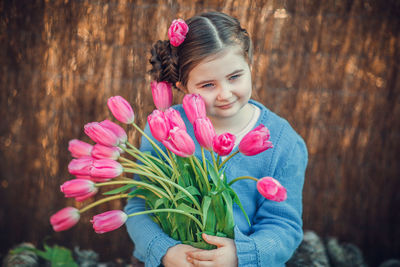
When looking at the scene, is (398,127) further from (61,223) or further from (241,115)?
(61,223)

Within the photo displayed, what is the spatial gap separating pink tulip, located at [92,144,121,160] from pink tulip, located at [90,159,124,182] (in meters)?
0.03

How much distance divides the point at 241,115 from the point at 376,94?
772 millimetres

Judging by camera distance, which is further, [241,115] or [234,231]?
[241,115]

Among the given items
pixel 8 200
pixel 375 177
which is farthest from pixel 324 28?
pixel 8 200

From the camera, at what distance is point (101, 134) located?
25.5 inches

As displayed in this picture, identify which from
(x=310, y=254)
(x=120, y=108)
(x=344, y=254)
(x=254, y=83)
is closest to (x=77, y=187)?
(x=120, y=108)

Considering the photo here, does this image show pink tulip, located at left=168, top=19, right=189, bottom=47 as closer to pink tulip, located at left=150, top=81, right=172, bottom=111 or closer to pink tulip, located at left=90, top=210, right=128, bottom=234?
pink tulip, located at left=150, top=81, right=172, bottom=111

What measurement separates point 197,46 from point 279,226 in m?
0.53

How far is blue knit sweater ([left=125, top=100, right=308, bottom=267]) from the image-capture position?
0.82 meters

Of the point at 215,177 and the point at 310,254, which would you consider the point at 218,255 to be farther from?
the point at 310,254

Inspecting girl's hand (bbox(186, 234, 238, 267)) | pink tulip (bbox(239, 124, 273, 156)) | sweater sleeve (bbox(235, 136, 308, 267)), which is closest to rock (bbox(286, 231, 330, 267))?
sweater sleeve (bbox(235, 136, 308, 267))

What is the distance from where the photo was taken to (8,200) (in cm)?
150

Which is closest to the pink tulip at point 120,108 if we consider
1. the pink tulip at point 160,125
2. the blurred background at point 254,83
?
the pink tulip at point 160,125

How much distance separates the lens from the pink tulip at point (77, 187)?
2.09 ft
